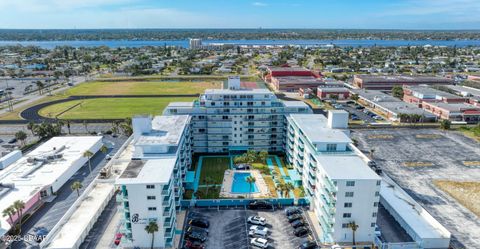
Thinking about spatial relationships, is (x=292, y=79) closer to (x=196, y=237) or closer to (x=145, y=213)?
(x=196, y=237)

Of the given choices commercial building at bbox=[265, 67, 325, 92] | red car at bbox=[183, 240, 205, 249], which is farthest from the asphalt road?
commercial building at bbox=[265, 67, 325, 92]

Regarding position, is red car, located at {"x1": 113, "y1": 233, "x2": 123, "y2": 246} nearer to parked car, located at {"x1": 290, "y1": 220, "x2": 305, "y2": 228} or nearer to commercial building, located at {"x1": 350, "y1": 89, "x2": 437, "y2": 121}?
parked car, located at {"x1": 290, "y1": 220, "x2": 305, "y2": 228}

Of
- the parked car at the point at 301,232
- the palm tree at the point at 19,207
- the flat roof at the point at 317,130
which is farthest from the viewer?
the flat roof at the point at 317,130

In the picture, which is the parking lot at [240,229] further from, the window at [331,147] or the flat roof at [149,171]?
the window at [331,147]

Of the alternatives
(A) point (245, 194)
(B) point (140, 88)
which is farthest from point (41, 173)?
(B) point (140, 88)

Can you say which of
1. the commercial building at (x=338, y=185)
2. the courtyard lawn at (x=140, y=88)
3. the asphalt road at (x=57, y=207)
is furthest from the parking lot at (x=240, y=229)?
the courtyard lawn at (x=140, y=88)

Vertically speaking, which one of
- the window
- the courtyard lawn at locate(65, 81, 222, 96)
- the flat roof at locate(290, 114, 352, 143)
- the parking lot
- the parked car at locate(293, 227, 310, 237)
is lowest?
the parking lot

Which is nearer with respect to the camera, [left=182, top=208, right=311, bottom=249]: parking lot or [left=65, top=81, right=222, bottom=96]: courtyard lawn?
[left=182, top=208, right=311, bottom=249]: parking lot
